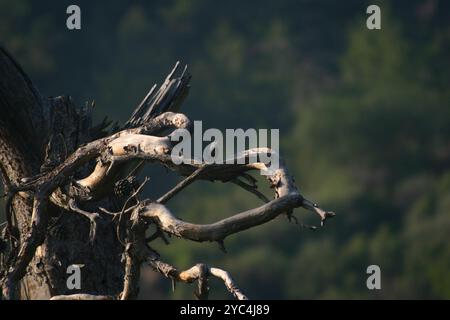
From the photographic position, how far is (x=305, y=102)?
61656mm

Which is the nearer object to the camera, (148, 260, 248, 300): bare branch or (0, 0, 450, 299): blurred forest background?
(148, 260, 248, 300): bare branch

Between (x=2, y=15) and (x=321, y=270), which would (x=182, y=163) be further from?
(x=2, y=15)

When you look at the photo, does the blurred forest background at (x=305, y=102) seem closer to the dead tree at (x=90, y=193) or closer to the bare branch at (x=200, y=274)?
the dead tree at (x=90, y=193)

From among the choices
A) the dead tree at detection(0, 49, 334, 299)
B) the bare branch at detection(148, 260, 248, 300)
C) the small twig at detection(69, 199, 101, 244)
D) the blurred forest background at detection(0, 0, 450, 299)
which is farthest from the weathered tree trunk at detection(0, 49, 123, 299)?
the blurred forest background at detection(0, 0, 450, 299)

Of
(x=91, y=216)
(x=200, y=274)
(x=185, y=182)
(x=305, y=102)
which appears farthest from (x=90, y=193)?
(x=305, y=102)

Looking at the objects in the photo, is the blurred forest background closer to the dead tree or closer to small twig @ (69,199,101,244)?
the dead tree

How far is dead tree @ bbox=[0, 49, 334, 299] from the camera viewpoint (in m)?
6.87

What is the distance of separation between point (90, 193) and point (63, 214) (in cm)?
54

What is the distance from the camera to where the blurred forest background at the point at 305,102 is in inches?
1676

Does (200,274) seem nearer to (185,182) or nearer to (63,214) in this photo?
(185,182)

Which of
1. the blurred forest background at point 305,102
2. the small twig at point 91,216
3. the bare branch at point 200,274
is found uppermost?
the blurred forest background at point 305,102

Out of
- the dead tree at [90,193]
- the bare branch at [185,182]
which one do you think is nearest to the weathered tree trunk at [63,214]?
the dead tree at [90,193]

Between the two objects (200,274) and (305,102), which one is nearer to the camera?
(200,274)

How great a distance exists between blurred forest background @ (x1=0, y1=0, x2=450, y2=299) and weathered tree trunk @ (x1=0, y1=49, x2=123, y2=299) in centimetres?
2070
